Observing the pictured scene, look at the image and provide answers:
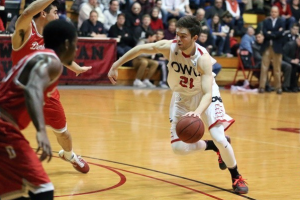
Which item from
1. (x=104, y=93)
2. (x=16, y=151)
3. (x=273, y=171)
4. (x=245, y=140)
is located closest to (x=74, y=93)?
(x=104, y=93)

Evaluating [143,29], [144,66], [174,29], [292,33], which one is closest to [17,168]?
[144,66]

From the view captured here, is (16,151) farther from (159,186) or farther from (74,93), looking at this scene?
(74,93)

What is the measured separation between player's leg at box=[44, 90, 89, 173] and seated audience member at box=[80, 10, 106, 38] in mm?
10628

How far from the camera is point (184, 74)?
6.66 m

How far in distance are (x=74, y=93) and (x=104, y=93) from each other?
76 cm

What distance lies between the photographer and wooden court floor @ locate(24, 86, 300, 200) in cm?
651

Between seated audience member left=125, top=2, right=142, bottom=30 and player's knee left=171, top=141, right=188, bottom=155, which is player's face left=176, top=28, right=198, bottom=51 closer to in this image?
player's knee left=171, top=141, right=188, bottom=155

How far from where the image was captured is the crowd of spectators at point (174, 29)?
17828mm

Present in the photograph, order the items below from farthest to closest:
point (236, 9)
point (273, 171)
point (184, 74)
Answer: point (236, 9) → point (273, 171) → point (184, 74)

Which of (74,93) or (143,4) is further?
(143,4)

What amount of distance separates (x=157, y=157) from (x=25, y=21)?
110 inches

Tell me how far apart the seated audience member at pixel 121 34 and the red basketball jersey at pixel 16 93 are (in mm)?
13688

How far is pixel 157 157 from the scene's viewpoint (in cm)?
824

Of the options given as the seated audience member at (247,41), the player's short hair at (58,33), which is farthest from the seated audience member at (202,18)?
the player's short hair at (58,33)
